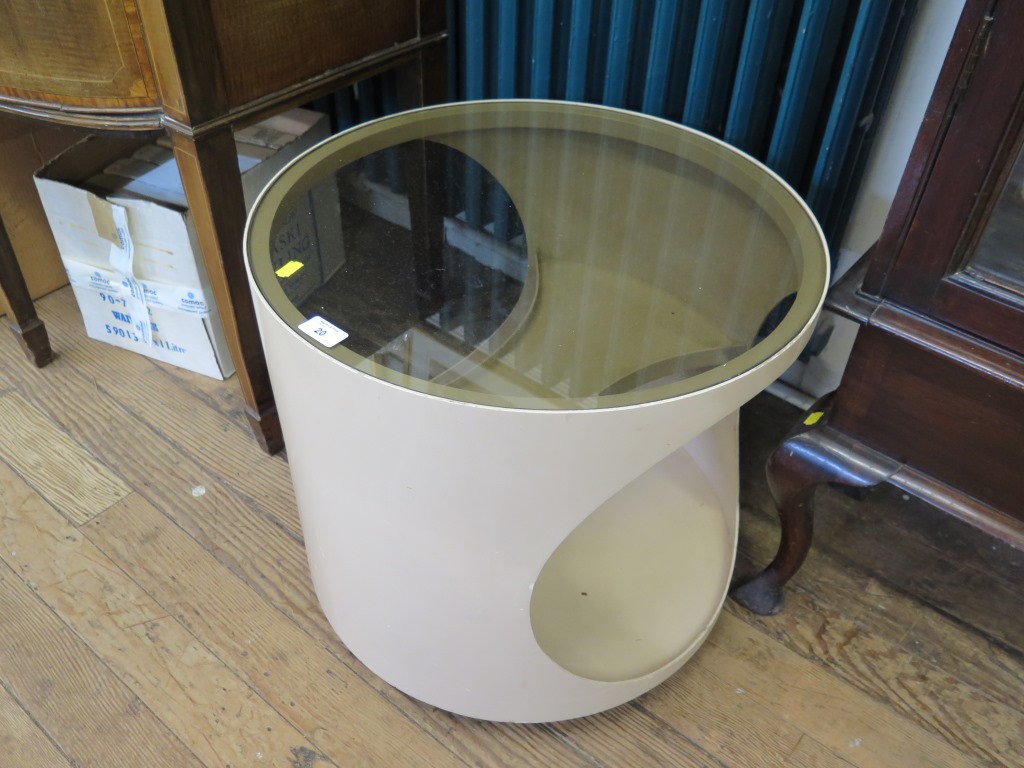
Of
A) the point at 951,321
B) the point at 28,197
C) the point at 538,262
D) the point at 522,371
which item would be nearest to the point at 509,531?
the point at 522,371

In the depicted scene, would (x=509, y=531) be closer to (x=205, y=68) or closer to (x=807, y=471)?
(x=807, y=471)

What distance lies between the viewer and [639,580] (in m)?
1.08

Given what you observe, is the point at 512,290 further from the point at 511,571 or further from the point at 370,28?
the point at 370,28

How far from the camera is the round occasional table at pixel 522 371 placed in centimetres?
73

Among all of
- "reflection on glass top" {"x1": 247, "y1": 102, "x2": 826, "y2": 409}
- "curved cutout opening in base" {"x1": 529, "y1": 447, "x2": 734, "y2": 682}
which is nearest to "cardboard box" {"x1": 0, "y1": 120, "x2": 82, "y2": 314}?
"reflection on glass top" {"x1": 247, "y1": 102, "x2": 826, "y2": 409}

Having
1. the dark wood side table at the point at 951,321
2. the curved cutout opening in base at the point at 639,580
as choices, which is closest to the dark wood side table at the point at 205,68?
the curved cutout opening in base at the point at 639,580

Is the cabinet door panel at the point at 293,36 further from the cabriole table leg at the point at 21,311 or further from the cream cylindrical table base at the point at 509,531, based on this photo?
the cabriole table leg at the point at 21,311

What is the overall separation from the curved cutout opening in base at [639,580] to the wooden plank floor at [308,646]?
73 millimetres

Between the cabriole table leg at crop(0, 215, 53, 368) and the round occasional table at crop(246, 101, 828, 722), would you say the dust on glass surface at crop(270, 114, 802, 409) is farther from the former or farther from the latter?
the cabriole table leg at crop(0, 215, 53, 368)

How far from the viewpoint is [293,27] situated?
3.30 ft

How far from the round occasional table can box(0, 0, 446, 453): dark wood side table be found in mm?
114

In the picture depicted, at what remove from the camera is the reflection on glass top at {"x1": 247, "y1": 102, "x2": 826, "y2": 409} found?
768 mm

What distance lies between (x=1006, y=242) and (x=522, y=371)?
1.28ft

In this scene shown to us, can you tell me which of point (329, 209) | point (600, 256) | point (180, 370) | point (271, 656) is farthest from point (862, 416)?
point (180, 370)
